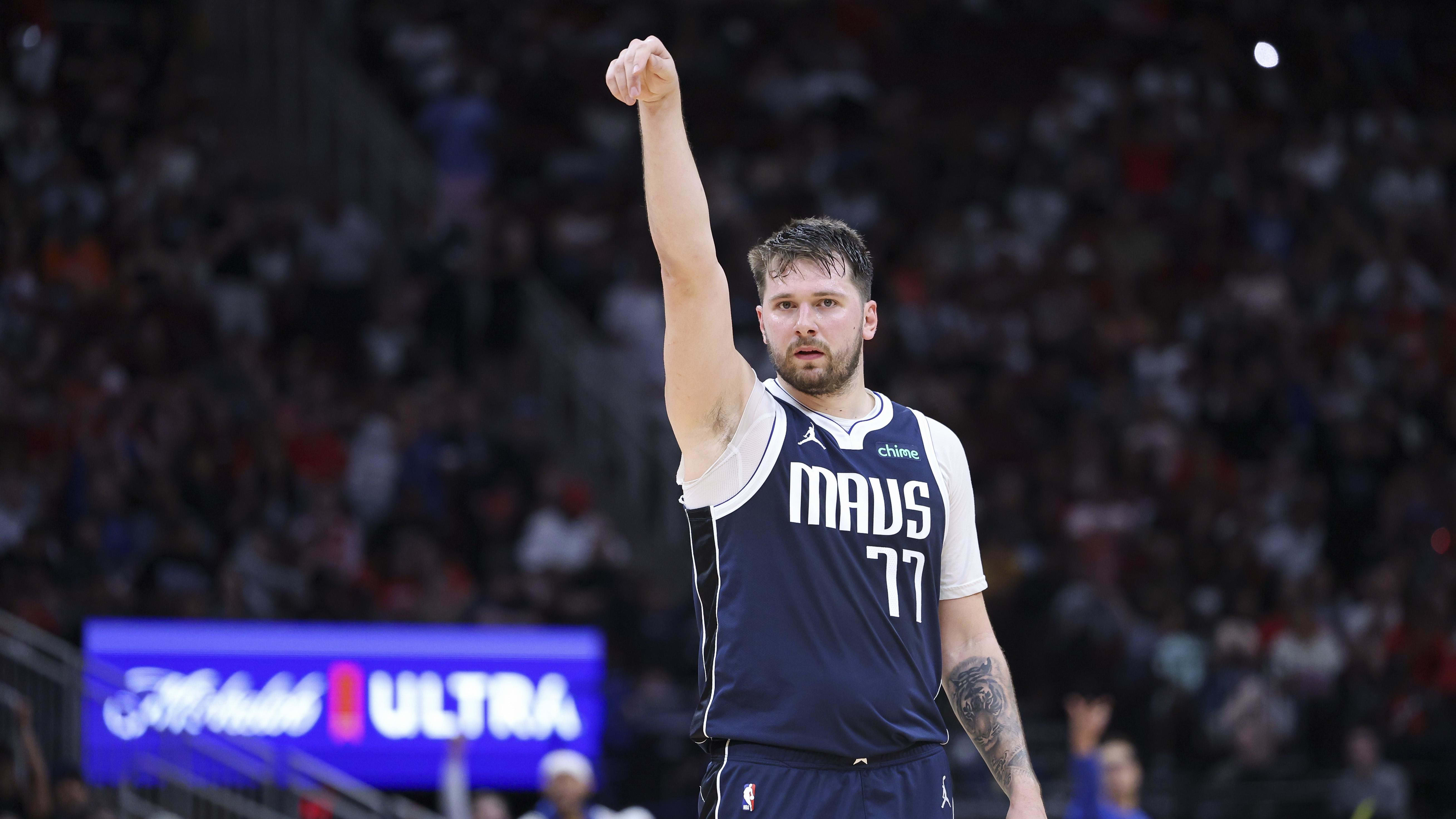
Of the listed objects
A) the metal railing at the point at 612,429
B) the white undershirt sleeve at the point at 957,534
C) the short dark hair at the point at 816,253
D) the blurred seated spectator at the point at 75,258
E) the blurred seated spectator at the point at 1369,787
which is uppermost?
the blurred seated spectator at the point at 75,258

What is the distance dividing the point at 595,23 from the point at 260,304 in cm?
609

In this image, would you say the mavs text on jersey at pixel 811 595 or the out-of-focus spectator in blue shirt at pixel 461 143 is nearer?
the mavs text on jersey at pixel 811 595

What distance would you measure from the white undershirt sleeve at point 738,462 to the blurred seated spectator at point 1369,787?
10.7 meters

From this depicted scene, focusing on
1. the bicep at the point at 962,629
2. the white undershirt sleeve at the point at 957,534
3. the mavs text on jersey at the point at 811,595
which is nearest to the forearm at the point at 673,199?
the mavs text on jersey at the point at 811,595

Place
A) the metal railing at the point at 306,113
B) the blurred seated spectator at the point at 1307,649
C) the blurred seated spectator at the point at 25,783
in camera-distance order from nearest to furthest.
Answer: the blurred seated spectator at the point at 25,783
the blurred seated spectator at the point at 1307,649
the metal railing at the point at 306,113

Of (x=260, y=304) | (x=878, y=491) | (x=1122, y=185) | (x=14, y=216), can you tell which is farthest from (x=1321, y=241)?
(x=878, y=491)

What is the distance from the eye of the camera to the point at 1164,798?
43.2 feet

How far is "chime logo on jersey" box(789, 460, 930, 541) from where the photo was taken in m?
4.18

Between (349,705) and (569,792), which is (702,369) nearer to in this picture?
(569,792)

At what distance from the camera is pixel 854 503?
4230 mm

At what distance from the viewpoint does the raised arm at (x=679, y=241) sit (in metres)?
3.90

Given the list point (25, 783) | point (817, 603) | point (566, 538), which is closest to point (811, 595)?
point (817, 603)

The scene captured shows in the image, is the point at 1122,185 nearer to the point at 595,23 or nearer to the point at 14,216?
the point at 595,23

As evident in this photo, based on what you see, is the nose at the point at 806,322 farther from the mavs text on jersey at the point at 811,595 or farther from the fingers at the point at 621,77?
the fingers at the point at 621,77
